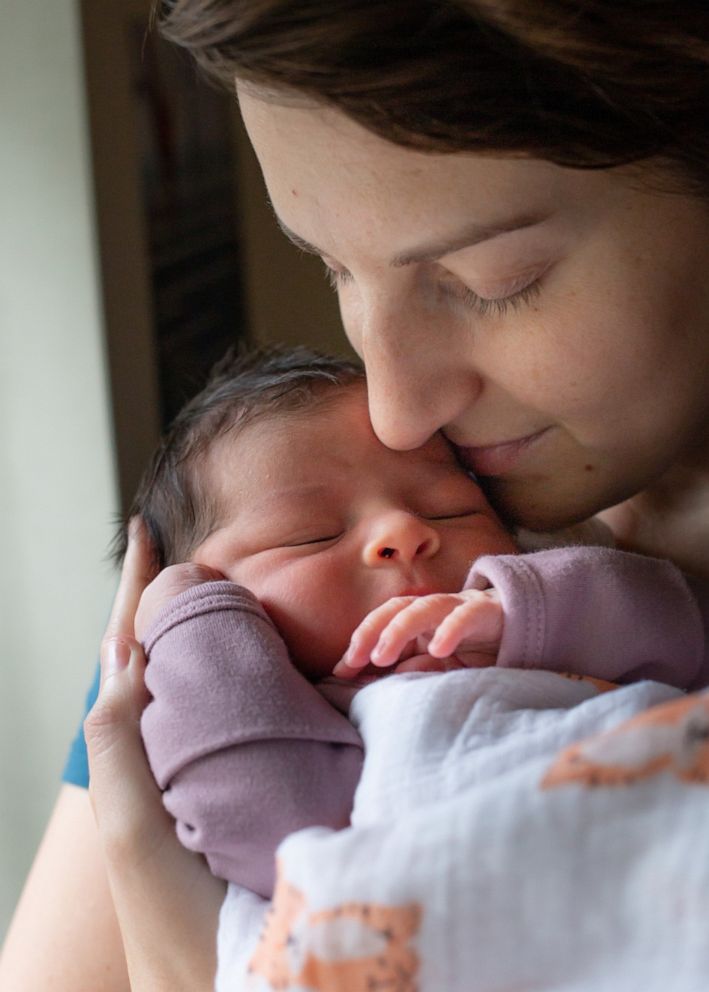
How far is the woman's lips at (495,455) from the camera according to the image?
1.13 m

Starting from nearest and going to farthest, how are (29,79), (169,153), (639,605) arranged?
1. (639,605)
2. (29,79)
3. (169,153)

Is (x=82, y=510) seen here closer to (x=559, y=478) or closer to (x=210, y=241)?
(x=210, y=241)

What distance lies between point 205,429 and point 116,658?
30cm

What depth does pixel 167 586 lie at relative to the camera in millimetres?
1114

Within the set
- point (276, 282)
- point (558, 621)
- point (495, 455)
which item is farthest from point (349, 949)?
point (276, 282)

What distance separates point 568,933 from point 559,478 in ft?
1.85

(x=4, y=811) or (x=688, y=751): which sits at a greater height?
(x=688, y=751)

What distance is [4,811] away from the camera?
2.51 meters

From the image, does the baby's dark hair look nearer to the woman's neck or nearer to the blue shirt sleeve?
the blue shirt sleeve

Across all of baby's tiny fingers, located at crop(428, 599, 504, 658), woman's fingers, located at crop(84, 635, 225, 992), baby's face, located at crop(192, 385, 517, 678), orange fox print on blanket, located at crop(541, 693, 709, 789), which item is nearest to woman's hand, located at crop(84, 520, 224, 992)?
woman's fingers, located at crop(84, 635, 225, 992)

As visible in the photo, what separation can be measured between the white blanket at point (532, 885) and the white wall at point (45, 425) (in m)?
1.82

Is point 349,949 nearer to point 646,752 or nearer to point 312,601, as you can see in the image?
point 646,752

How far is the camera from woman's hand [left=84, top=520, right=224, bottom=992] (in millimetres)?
948

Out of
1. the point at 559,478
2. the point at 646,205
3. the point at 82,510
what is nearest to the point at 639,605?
the point at 559,478
